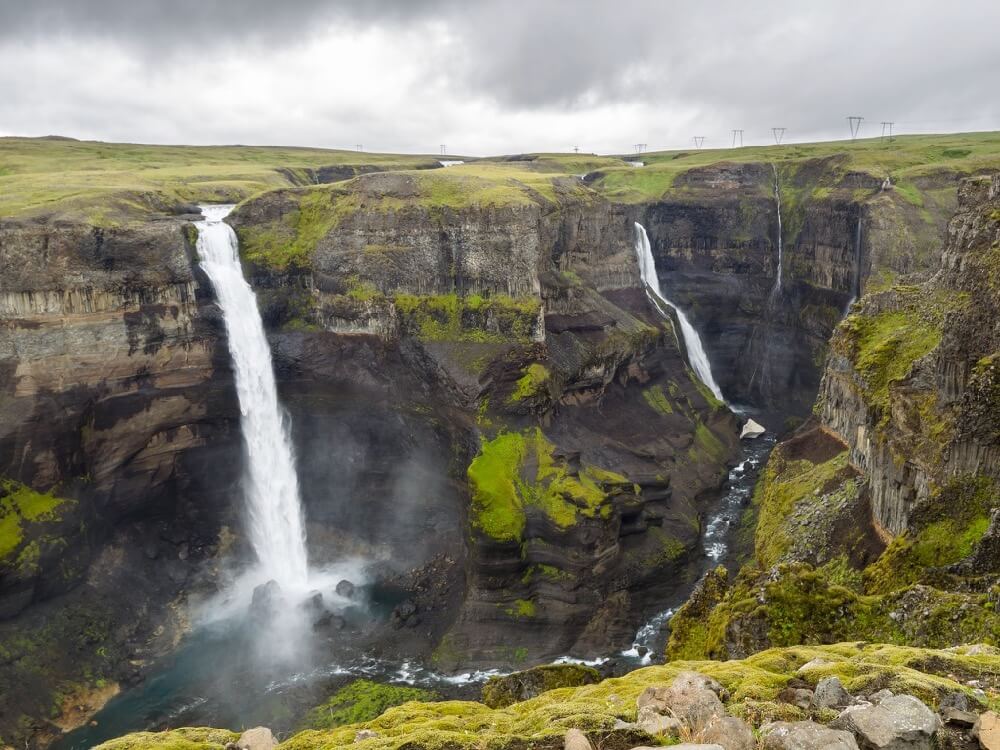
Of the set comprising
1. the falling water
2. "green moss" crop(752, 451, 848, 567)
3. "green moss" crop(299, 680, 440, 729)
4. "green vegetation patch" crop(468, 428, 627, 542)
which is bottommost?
"green moss" crop(299, 680, 440, 729)

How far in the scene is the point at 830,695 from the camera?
1048 cm

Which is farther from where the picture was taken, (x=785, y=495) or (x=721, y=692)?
(x=785, y=495)

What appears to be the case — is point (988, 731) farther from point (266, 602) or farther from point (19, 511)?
point (19, 511)

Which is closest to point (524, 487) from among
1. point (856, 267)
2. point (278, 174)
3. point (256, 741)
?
point (256, 741)

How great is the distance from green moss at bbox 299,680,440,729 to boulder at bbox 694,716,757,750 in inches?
1021

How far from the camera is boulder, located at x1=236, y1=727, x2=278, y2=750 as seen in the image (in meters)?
12.7

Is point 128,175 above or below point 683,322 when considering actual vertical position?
above

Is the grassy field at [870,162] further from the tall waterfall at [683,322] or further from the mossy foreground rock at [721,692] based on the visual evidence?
the mossy foreground rock at [721,692]

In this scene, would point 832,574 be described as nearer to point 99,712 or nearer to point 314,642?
point 314,642

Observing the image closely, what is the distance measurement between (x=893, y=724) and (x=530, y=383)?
38.4 metres

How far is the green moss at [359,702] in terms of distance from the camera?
33356 millimetres

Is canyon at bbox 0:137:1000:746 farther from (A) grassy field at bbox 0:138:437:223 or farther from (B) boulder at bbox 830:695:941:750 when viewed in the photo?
(B) boulder at bbox 830:695:941:750

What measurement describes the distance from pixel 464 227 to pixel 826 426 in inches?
1082

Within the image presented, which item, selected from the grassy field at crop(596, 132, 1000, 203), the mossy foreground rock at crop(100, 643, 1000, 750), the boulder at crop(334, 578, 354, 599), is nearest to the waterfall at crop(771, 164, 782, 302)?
the grassy field at crop(596, 132, 1000, 203)
